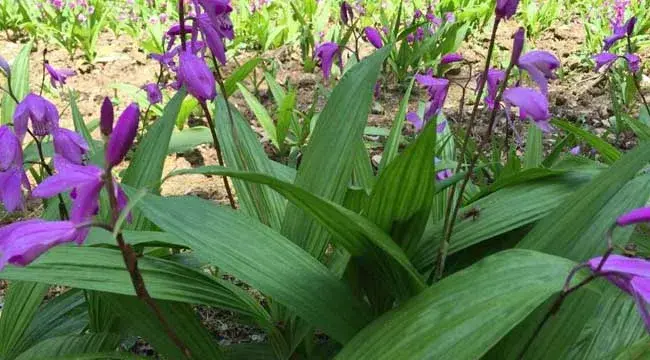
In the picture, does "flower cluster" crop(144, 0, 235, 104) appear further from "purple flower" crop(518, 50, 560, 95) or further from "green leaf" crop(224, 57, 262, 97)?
"purple flower" crop(518, 50, 560, 95)

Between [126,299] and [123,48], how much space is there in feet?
13.1

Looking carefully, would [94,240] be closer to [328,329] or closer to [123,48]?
[328,329]

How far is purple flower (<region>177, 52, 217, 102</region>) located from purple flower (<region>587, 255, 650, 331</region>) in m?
0.80

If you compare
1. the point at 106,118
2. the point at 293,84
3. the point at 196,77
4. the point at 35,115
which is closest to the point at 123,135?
the point at 106,118

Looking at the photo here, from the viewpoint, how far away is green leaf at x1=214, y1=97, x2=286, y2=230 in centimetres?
158

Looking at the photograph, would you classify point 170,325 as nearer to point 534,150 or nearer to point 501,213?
point 501,213

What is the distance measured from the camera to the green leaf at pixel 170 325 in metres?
1.25

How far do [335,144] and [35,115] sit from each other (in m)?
0.60

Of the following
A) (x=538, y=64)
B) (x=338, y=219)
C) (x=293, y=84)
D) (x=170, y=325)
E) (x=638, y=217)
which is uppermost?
(x=538, y=64)

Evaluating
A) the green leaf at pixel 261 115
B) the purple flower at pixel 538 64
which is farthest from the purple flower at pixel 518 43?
the green leaf at pixel 261 115

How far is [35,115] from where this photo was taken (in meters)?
1.34

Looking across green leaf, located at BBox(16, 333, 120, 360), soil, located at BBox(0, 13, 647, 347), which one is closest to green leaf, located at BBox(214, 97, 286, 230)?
green leaf, located at BBox(16, 333, 120, 360)

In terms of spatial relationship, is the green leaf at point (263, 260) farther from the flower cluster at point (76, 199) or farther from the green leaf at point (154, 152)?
the green leaf at point (154, 152)

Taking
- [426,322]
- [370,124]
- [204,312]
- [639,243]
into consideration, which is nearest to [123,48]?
[370,124]
